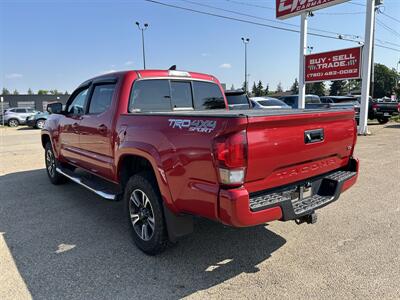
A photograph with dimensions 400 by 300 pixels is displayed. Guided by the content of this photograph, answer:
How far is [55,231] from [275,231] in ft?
9.21

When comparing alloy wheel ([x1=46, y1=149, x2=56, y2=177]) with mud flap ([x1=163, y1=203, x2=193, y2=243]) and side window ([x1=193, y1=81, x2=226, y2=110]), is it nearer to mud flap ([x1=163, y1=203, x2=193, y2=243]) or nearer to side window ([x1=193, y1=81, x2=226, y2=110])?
side window ([x1=193, y1=81, x2=226, y2=110])

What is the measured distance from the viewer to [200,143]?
2621 mm

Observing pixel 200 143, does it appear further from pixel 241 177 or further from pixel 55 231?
pixel 55 231

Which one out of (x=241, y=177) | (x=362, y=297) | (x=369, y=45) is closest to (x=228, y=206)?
(x=241, y=177)

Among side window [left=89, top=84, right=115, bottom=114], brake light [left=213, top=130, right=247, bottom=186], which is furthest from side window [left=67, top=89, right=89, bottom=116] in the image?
brake light [left=213, top=130, right=247, bottom=186]

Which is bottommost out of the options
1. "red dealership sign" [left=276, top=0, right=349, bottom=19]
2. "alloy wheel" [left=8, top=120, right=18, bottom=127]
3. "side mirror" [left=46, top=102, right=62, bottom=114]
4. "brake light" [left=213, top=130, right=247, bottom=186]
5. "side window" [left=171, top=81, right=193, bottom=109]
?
"alloy wheel" [left=8, top=120, right=18, bottom=127]

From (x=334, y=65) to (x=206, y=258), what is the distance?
46.2ft

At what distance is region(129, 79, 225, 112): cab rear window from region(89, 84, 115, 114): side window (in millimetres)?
378

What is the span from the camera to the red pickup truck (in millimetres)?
2541

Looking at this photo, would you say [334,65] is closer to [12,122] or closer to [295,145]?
[295,145]

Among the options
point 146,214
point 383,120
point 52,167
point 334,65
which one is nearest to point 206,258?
point 146,214

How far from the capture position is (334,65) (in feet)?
49.2

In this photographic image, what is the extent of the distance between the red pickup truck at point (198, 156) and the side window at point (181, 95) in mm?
14

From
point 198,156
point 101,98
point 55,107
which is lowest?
point 198,156
